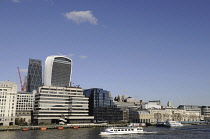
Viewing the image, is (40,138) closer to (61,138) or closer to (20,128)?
(61,138)

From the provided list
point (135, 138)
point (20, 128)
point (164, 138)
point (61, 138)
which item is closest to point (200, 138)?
point (164, 138)

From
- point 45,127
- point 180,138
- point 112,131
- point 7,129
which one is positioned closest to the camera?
point 180,138

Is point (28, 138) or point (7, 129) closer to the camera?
point (28, 138)

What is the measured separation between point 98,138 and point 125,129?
4061cm

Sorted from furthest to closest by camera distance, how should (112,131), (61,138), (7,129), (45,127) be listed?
(45,127)
(7,129)
(112,131)
(61,138)

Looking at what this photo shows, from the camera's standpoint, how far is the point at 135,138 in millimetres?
128125

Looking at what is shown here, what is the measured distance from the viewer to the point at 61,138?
119 metres

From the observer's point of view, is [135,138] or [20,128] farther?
[20,128]

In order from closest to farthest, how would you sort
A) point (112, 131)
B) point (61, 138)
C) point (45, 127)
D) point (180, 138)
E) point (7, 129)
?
point (61, 138) → point (180, 138) → point (112, 131) → point (7, 129) → point (45, 127)

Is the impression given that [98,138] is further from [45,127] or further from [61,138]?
[45,127]

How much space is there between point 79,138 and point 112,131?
37.7m

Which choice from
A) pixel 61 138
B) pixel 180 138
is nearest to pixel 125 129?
pixel 180 138

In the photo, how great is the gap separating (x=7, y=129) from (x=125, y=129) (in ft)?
296

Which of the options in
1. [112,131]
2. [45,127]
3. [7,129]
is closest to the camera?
[112,131]
